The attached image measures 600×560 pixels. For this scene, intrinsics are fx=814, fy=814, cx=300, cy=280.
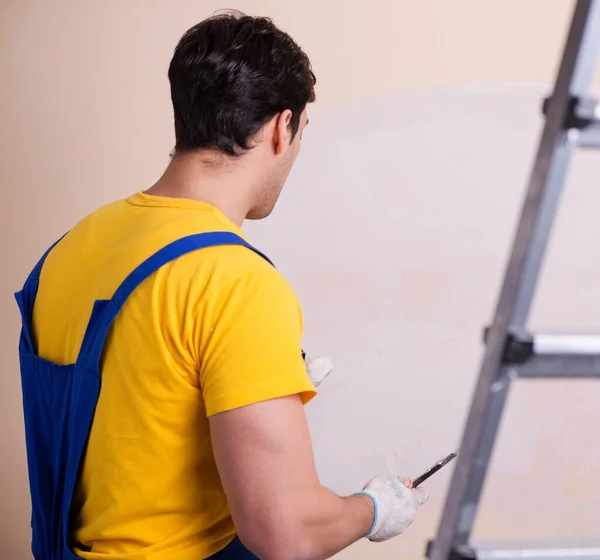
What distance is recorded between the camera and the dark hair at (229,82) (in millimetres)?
901

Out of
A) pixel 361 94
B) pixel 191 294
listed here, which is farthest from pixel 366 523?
pixel 361 94

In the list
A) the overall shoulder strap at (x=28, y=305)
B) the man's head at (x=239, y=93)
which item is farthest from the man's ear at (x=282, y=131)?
the overall shoulder strap at (x=28, y=305)

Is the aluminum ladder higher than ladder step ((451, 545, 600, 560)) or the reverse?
higher

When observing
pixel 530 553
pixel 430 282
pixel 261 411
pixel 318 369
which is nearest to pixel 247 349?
pixel 261 411

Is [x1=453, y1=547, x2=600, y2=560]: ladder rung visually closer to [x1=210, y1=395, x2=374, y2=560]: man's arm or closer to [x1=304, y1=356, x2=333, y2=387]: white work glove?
[x1=210, y1=395, x2=374, y2=560]: man's arm

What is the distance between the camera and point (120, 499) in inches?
33.6

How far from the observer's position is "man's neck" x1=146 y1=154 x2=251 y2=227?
88cm

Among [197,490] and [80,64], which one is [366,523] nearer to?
[197,490]

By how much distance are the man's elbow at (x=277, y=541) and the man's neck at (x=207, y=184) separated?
1.10ft

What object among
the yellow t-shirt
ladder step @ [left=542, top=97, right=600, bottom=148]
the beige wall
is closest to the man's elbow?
→ the yellow t-shirt

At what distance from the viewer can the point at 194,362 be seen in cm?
78

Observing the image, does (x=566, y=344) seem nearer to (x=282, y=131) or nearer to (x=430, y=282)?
(x=282, y=131)

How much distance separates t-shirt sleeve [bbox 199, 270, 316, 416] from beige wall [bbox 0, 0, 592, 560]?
0.88 metres

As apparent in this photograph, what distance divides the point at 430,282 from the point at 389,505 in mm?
682
